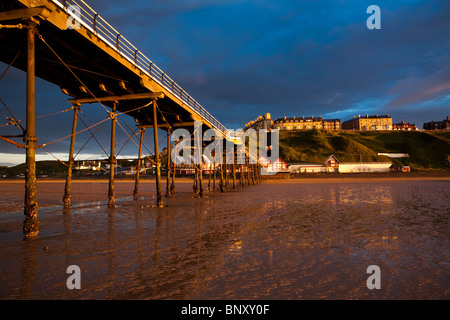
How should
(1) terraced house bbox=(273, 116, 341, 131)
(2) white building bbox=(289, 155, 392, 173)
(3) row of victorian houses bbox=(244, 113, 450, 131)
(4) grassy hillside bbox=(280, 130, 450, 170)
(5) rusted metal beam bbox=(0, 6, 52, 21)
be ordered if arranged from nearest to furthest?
(5) rusted metal beam bbox=(0, 6, 52, 21) < (2) white building bbox=(289, 155, 392, 173) < (4) grassy hillside bbox=(280, 130, 450, 170) < (3) row of victorian houses bbox=(244, 113, 450, 131) < (1) terraced house bbox=(273, 116, 341, 131)

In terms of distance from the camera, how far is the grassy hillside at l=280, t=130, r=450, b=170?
115812 mm

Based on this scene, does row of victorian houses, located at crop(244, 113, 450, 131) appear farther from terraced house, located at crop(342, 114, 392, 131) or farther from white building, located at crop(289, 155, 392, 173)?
white building, located at crop(289, 155, 392, 173)

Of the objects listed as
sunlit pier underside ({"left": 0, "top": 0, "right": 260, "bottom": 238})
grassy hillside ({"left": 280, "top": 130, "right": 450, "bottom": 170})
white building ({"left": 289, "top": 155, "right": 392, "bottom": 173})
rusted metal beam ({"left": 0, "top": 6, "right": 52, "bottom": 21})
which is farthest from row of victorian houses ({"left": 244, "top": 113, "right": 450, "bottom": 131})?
rusted metal beam ({"left": 0, "top": 6, "right": 52, "bottom": 21})

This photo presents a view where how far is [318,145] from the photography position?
13238cm

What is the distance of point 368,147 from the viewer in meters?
137

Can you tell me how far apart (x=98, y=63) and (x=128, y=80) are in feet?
8.08

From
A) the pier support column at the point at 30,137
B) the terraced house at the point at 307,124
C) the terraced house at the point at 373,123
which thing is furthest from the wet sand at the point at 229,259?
the terraced house at the point at 373,123

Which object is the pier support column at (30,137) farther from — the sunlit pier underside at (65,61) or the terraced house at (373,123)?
the terraced house at (373,123)

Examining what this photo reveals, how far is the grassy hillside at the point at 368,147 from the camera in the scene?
116 metres

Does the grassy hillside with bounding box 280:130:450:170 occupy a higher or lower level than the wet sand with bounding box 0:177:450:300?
higher

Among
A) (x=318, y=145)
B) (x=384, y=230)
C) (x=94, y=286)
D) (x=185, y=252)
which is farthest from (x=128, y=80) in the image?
(x=318, y=145)

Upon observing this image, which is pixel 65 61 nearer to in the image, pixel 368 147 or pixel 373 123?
pixel 368 147

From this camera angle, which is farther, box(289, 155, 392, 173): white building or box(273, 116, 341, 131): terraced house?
box(273, 116, 341, 131): terraced house

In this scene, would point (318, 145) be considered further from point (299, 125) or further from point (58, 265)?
point (58, 265)
